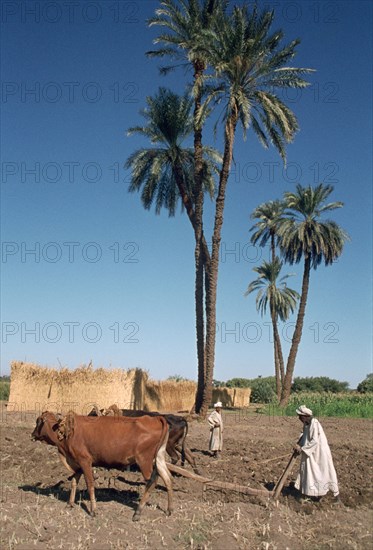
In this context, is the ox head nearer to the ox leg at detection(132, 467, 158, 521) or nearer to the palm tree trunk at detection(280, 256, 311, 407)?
the ox leg at detection(132, 467, 158, 521)

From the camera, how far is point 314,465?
33.1 ft

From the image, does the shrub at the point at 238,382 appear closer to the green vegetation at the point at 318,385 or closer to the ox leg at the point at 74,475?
the green vegetation at the point at 318,385

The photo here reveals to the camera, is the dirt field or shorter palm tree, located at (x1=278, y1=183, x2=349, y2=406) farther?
shorter palm tree, located at (x1=278, y1=183, x2=349, y2=406)

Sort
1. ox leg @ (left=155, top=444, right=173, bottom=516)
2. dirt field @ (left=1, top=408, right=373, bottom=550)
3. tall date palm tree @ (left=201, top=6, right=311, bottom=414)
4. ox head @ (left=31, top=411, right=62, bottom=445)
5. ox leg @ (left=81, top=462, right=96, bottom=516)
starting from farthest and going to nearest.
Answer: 1. tall date palm tree @ (left=201, top=6, right=311, bottom=414)
2. ox head @ (left=31, top=411, right=62, bottom=445)
3. ox leg @ (left=155, top=444, right=173, bottom=516)
4. ox leg @ (left=81, top=462, right=96, bottom=516)
5. dirt field @ (left=1, top=408, right=373, bottom=550)

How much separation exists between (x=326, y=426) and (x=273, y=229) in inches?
1007

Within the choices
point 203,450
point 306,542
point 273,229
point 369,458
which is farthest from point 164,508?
point 273,229

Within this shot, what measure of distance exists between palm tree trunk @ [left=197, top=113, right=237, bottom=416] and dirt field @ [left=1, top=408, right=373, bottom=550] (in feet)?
40.4

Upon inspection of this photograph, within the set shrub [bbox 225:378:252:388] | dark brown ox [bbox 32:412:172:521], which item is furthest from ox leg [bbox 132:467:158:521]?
shrub [bbox 225:378:252:388]

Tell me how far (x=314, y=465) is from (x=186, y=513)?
2.62 meters

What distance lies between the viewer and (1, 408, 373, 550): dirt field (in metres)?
7.50

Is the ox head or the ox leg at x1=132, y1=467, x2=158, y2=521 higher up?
the ox head

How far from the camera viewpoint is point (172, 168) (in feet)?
101

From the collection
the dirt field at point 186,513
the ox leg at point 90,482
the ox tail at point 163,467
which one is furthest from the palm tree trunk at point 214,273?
the ox leg at point 90,482

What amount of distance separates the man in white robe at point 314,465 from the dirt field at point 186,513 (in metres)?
0.26
